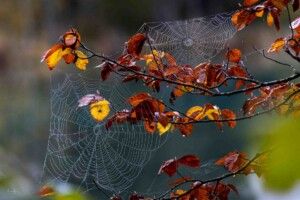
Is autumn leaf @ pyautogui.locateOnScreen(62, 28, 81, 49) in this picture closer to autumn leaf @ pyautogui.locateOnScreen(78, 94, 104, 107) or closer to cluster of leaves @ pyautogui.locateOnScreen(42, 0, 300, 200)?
cluster of leaves @ pyautogui.locateOnScreen(42, 0, 300, 200)

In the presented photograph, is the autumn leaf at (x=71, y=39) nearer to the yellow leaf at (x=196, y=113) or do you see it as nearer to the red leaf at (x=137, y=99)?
the red leaf at (x=137, y=99)

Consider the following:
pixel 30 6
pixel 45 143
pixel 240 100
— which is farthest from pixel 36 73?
pixel 240 100

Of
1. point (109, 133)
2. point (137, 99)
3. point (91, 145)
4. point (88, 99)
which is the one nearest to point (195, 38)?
point (109, 133)

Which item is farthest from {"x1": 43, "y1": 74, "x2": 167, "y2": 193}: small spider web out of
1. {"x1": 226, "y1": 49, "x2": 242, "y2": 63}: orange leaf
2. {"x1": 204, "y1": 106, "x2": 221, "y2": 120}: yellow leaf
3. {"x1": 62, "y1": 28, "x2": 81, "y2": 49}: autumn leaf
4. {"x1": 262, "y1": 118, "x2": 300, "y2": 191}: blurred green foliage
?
{"x1": 262, "y1": 118, "x2": 300, "y2": 191}: blurred green foliage

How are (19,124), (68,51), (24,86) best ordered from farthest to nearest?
(24,86), (19,124), (68,51)

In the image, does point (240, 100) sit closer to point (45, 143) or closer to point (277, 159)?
point (45, 143)

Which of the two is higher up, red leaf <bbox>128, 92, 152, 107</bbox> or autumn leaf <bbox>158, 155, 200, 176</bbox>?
red leaf <bbox>128, 92, 152, 107</bbox>
